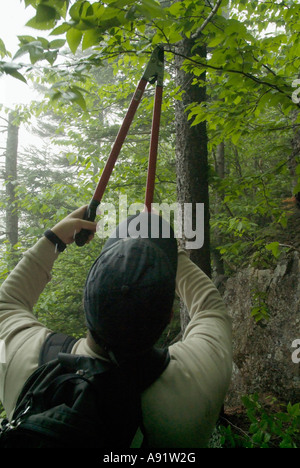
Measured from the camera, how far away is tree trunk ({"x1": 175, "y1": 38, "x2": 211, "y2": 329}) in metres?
2.86

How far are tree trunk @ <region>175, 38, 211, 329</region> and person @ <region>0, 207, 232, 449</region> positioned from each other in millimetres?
1648

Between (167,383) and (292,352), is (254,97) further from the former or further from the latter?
(292,352)

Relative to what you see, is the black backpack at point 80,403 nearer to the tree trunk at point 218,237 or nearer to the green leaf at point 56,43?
the green leaf at point 56,43

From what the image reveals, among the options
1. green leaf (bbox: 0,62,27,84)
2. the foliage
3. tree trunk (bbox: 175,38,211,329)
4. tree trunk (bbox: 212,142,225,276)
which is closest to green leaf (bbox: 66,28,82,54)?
green leaf (bbox: 0,62,27,84)

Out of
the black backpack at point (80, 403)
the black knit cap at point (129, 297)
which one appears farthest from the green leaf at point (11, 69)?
the black backpack at point (80, 403)

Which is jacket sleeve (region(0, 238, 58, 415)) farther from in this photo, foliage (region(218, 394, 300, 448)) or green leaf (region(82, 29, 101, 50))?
foliage (region(218, 394, 300, 448))

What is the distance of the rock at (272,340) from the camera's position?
4.02 metres

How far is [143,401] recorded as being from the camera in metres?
0.96

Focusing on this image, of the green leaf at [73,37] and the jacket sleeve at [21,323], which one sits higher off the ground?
the green leaf at [73,37]

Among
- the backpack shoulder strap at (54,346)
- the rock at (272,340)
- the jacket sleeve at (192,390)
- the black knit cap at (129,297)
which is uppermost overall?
the black knit cap at (129,297)

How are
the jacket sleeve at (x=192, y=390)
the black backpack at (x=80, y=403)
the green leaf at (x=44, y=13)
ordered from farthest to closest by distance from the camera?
the green leaf at (x=44, y=13) → the jacket sleeve at (x=192, y=390) → the black backpack at (x=80, y=403)

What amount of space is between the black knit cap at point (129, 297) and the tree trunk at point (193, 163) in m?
1.89

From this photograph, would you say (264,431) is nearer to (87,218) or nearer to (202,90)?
(87,218)

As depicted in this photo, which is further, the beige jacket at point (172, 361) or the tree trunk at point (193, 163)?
the tree trunk at point (193, 163)
